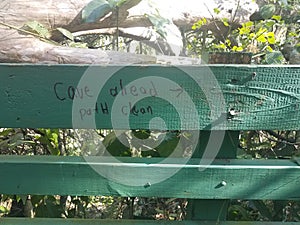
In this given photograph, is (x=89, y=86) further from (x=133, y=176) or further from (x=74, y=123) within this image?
(x=133, y=176)

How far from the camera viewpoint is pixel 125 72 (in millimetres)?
1274

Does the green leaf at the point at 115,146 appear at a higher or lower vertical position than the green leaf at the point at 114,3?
lower

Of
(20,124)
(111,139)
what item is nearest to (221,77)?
(20,124)

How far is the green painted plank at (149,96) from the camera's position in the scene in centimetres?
127

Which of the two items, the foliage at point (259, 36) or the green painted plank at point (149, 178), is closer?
the green painted plank at point (149, 178)

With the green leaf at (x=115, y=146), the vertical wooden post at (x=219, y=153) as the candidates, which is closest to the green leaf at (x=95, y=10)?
the green leaf at (x=115, y=146)

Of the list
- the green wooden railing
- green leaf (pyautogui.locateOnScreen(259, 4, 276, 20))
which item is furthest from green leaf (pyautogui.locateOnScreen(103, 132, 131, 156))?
green leaf (pyautogui.locateOnScreen(259, 4, 276, 20))

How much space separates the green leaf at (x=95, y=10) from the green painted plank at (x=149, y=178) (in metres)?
1.18

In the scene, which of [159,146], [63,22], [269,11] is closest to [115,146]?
[159,146]

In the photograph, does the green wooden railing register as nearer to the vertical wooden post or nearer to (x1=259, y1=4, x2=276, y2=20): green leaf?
the vertical wooden post

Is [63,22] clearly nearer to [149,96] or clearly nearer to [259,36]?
[259,36]

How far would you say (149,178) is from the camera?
4.56 ft

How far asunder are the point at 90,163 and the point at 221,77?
0.50 metres

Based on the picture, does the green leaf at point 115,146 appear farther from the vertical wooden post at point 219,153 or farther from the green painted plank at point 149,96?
the green painted plank at point 149,96
